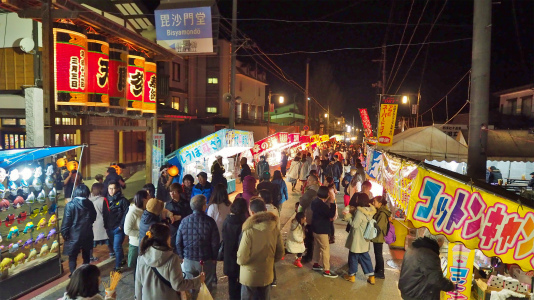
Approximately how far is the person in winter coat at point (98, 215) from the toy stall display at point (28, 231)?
67 centimetres

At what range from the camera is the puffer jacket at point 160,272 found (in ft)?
11.4

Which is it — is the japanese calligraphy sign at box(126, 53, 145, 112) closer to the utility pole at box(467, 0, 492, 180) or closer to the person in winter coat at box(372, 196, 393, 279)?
the person in winter coat at box(372, 196, 393, 279)

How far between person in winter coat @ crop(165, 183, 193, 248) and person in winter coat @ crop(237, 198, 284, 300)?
214 cm

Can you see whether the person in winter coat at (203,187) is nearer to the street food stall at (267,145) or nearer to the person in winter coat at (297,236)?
the person in winter coat at (297,236)

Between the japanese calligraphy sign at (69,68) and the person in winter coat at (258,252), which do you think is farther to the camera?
the japanese calligraphy sign at (69,68)

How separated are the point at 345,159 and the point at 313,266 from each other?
18806 mm

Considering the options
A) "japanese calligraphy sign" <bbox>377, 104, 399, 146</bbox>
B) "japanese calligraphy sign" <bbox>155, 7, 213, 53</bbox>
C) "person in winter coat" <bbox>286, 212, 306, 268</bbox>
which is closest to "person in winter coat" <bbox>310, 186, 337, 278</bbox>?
"person in winter coat" <bbox>286, 212, 306, 268</bbox>

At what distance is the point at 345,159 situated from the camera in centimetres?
2502

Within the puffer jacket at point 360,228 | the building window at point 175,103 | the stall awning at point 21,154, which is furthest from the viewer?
the building window at point 175,103

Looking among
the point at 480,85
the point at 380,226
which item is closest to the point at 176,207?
the point at 380,226

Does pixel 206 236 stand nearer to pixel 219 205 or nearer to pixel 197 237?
pixel 197 237

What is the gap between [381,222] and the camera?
6.38 metres

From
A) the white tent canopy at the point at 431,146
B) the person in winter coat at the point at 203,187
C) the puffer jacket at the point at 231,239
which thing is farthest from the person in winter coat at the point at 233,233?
the white tent canopy at the point at 431,146

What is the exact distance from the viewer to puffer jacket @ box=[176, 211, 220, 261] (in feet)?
15.9
